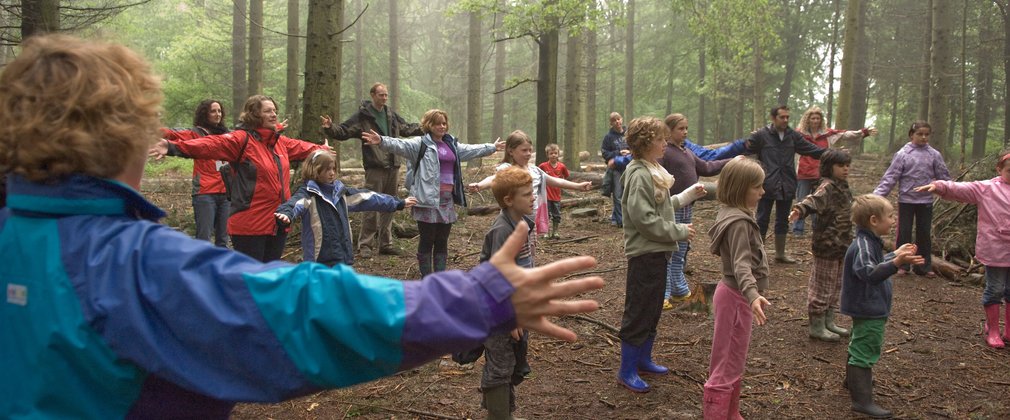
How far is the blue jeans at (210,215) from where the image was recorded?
26.9 feet

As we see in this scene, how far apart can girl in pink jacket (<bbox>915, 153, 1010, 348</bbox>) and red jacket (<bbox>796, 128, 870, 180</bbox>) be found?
3158mm

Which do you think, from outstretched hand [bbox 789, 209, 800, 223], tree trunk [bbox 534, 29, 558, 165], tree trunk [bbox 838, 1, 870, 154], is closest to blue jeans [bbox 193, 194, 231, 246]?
outstretched hand [bbox 789, 209, 800, 223]

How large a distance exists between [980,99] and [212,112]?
24792mm

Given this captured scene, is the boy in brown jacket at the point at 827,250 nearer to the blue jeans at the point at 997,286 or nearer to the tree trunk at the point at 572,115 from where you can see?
the blue jeans at the point at 997,286

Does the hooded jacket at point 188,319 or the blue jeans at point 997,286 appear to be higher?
the hooded jacket at point 188,319

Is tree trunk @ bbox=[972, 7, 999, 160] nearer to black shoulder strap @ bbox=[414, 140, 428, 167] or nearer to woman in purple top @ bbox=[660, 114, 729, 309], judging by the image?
woman in purple top @ bbox=[660, 114, 729, 309]

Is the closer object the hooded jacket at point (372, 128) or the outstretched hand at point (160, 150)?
the outstretched hand at point (160, 150)

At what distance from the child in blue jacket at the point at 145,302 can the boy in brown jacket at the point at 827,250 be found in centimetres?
554

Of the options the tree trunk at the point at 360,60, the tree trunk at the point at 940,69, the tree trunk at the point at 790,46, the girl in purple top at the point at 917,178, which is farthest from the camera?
the tree trunk at the point at 790,46

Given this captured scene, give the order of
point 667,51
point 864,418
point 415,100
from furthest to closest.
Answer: point 667,51 < point 415,100 < point 864,418

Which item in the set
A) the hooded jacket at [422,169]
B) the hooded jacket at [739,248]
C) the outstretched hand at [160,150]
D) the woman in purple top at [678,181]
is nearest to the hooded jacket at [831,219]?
the woman in purple top at [678,181]

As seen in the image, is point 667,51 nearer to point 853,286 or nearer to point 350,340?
point 853,286

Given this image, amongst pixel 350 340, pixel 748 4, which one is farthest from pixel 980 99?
pixel 350 340

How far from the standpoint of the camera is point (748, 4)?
17328mm
